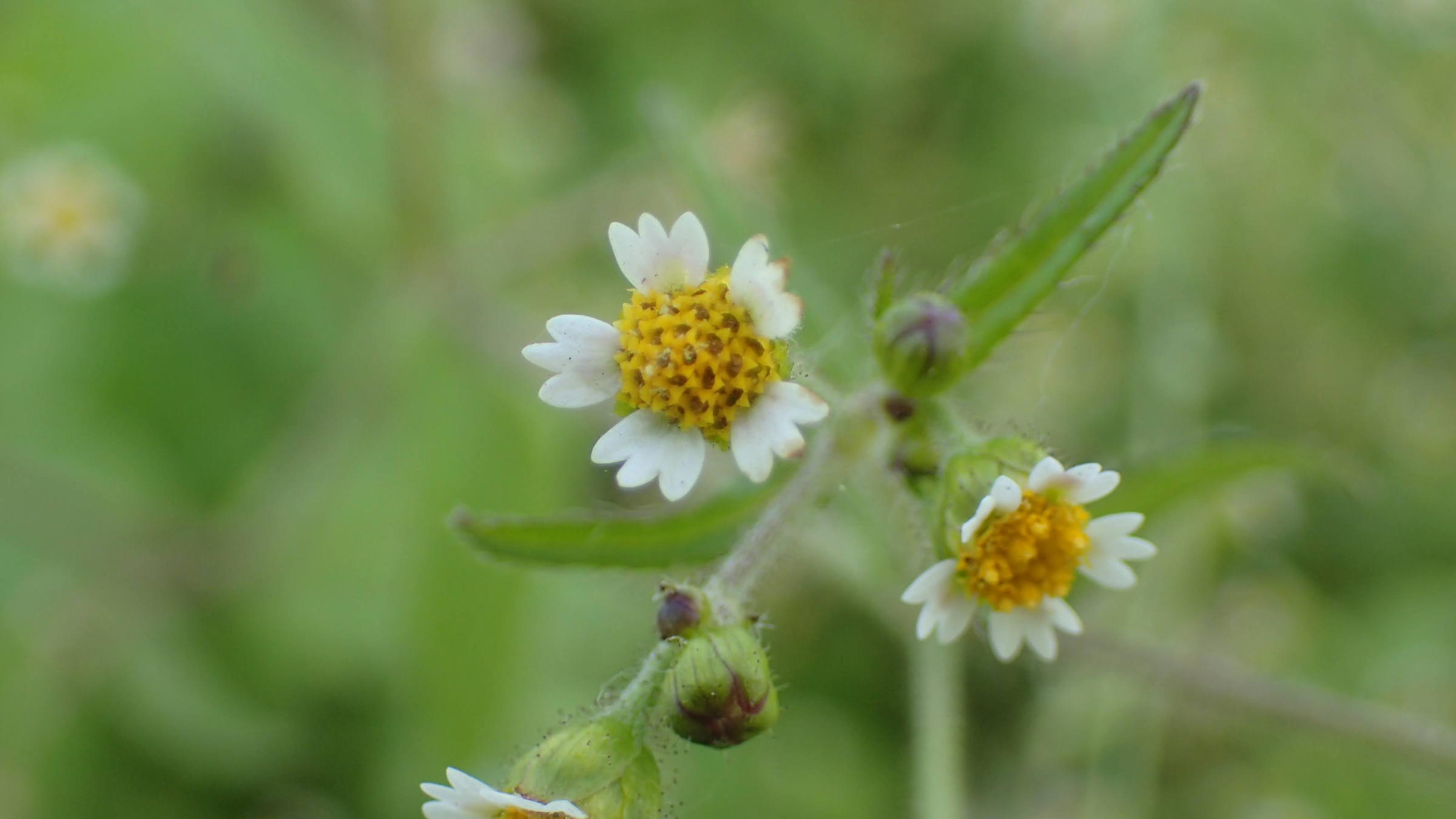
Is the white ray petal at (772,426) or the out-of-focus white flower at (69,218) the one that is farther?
the out-of-focus white flower at (69,218)

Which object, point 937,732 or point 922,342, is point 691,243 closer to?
point 922,342

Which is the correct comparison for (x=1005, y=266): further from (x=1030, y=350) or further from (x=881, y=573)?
(x=1030, y=350)

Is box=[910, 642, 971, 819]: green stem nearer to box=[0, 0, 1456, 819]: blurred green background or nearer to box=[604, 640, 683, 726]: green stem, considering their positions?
box=[0, 0, 1456, 819]: blurred green background

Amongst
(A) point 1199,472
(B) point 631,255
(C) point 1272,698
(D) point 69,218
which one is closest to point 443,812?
(B) point 631,255

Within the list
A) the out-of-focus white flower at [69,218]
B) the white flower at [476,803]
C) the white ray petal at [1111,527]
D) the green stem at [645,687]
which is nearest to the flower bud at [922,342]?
the white ray petal at [1111,527]

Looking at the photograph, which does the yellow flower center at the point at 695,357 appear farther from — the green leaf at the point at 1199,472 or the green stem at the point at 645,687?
the green leaf at the point at 1199,472

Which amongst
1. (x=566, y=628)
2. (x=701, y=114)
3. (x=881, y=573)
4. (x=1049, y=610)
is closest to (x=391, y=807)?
(x=566, y=628)
